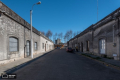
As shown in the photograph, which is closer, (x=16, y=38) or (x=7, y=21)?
(x=7, y=21)

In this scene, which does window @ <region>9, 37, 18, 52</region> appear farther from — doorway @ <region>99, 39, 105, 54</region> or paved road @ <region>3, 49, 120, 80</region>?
doorway @ <region>99, 39, 105, 54</region>

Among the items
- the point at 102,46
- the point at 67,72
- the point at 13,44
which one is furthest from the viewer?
the point at 102,46

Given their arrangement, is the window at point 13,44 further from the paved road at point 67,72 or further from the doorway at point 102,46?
the doorway at point 102,46

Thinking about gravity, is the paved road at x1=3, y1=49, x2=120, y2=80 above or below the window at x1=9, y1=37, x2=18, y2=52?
below

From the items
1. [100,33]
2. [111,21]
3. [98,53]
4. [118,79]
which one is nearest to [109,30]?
[111,21]

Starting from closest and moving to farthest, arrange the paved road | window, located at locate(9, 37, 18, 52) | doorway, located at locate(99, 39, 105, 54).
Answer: the paved road < window, located at locate(9, 37, 18, 52) < doorway, located at locate(99, 39, 105, 54)

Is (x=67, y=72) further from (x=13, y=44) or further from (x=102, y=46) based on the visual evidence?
(x=102, y=46)

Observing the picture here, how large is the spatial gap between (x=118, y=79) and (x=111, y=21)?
8.43 m

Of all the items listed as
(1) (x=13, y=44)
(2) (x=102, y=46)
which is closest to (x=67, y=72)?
(1) (x=13, y=44)

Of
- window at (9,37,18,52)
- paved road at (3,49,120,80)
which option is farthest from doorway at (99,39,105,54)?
window at (9,37,18,52)

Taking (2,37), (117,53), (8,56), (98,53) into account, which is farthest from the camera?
(98,53)

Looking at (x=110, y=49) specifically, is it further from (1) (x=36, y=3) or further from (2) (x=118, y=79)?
(1) (x=36, y=3)

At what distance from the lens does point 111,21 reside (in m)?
11.2

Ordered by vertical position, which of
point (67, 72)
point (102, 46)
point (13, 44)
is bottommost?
point (67, 72)
